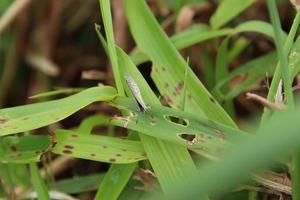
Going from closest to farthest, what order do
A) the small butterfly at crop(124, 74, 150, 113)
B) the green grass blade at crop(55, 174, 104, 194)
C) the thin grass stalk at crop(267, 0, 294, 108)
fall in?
the thin grass stalk at crop(267, 0, 294, 108) → the small butterfly at crop(124, 74, 150, 113) → the green grass blade at crop(55, 174, 104, 194)

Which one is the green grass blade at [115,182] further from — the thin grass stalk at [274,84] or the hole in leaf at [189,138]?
the thin grass stalk at [274,84]

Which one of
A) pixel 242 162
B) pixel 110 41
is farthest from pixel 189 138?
pixel 242 162

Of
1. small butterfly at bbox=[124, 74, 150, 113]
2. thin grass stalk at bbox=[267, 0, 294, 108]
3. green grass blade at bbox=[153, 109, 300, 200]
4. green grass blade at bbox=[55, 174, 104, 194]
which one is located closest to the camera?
green grass blade at bbox=[153, 109, 300, 200]

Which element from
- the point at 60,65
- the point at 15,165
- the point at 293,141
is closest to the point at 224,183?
the point at 293,141

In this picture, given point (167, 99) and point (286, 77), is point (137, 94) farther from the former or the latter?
point (286, 77)

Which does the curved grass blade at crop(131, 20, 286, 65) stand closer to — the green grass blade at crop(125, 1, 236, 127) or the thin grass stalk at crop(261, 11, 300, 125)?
the green grass blade at crop(125, 1, 236, 127)

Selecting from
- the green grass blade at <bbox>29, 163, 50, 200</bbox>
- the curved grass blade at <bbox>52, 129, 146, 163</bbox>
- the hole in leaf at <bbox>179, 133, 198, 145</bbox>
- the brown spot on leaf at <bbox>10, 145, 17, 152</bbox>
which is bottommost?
the green grass blade at <bbox>29, 163, 50, 200</bbox>

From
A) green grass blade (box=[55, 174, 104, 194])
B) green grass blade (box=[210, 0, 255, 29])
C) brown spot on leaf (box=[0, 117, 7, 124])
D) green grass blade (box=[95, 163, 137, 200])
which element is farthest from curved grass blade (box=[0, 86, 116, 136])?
green grass blade (box=[210, 0, 255, 29])
